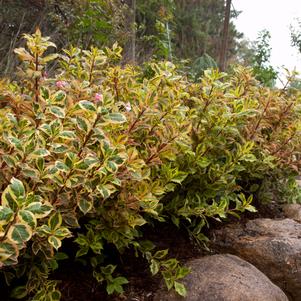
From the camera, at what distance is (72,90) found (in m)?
1.87

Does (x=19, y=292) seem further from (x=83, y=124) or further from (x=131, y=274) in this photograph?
(x=83, y=124)

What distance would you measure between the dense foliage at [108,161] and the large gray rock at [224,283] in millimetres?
86

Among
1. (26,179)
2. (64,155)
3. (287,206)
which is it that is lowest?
(287,206)

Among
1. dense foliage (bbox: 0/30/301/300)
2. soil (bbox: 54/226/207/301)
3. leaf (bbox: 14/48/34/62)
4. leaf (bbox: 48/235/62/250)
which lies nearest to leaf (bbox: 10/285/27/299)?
dense foliage (bbox: 0/30/301/300)

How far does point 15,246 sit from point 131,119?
2.52 ft

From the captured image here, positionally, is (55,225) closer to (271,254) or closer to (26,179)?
(26,179)

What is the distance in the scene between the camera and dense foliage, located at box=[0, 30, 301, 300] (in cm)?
137

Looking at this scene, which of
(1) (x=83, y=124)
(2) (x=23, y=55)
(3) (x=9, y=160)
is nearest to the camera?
(3) (x=9, y=160)

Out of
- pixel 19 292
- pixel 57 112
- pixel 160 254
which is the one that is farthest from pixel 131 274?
pixel 57 112

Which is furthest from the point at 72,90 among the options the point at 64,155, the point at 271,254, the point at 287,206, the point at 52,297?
the point at 287,206

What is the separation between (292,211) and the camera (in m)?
2.81

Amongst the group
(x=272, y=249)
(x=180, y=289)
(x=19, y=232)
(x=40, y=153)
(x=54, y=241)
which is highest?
(x=40, y=153)

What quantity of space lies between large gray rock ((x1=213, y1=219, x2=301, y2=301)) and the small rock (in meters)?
0.34

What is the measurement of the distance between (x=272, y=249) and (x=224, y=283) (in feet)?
1.65
